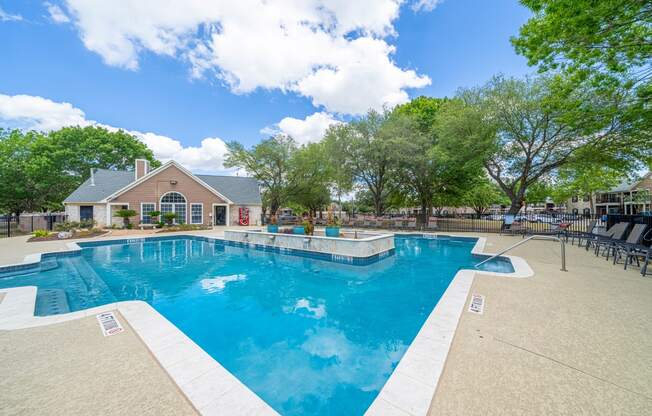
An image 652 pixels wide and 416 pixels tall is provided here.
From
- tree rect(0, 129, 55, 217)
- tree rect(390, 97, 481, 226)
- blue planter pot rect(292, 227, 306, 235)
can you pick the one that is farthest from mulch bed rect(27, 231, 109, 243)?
tree rect(390, 97, 481, 226)

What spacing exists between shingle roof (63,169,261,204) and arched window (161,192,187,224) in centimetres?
357

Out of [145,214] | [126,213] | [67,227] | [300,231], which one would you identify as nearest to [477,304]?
[300,231]

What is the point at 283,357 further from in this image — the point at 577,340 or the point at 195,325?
the point at 577,340

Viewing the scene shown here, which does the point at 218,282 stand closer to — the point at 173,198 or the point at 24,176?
the point at 173,198

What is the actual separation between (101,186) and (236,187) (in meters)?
11.3

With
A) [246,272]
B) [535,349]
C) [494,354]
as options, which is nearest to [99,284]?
[246,272]

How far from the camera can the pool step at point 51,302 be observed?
484 centimetres

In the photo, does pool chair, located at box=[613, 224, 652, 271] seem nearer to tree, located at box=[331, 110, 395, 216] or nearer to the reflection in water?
the reflection in water

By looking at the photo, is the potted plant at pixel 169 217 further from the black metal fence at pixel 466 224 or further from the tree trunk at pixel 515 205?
the tree trunk at pixel 515 205

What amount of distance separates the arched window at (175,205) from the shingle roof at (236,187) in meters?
4.26

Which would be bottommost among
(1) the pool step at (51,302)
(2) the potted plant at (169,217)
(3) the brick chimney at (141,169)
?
(1) the pool step at (51,302)

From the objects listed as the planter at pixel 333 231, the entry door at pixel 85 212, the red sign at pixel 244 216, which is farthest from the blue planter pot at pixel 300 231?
the entry door at pixel 85 212

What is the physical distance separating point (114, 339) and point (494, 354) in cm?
455

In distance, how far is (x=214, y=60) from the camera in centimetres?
1338
